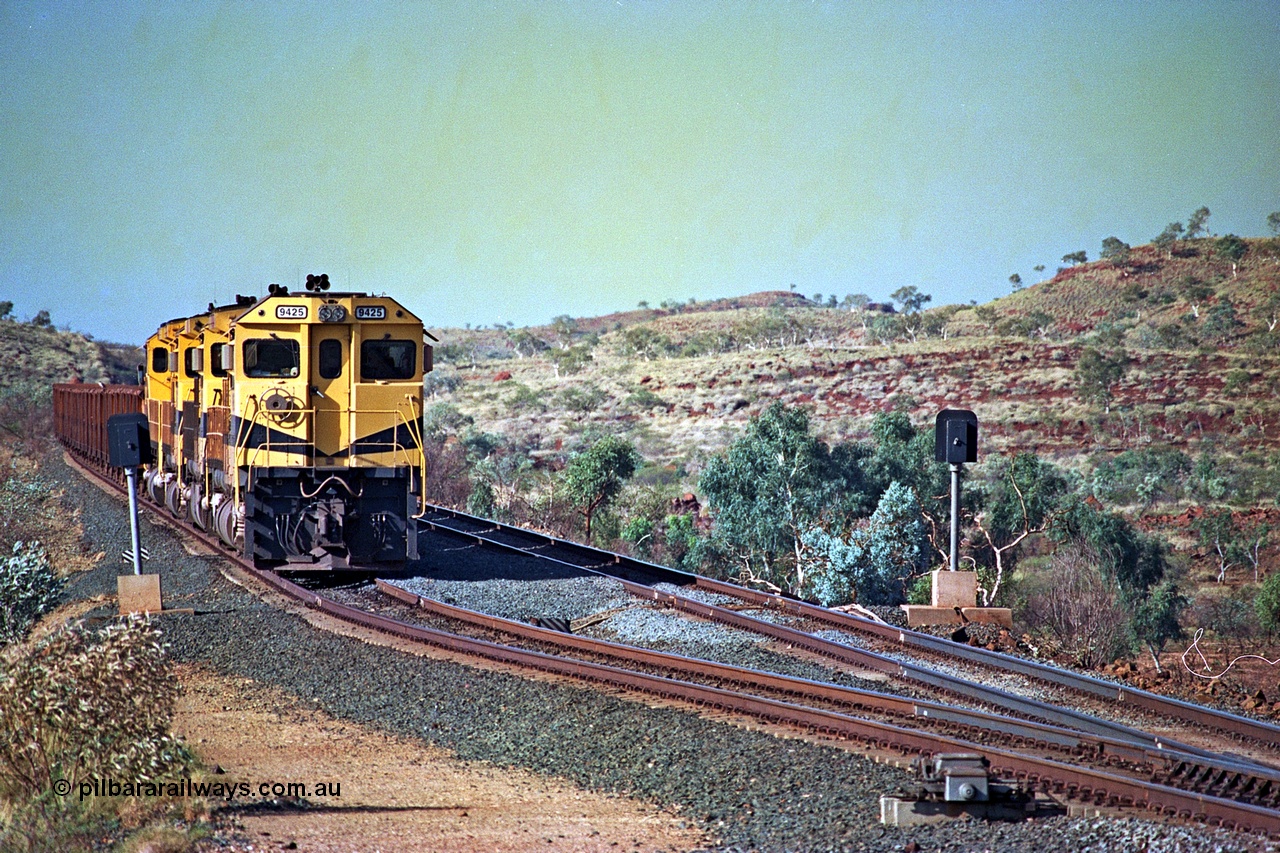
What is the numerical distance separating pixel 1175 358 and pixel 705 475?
3058 cm

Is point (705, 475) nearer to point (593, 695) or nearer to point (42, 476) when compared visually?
point (42, 476)

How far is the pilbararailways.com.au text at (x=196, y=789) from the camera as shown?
753 centimetres

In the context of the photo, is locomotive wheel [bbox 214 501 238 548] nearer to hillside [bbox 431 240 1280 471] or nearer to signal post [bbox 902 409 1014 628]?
signal post [bbox 902 409 1014 628]

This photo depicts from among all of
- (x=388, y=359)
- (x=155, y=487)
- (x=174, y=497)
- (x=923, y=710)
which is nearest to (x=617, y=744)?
(x=923, y=710)

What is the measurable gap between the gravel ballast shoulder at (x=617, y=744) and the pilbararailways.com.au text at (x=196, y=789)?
2.12 ft

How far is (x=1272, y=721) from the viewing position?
32.2ft

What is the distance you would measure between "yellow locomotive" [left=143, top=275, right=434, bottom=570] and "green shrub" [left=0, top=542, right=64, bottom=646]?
225 centimetres

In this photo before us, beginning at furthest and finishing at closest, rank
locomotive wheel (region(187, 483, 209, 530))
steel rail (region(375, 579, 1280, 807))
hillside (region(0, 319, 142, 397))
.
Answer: hillside (region(0, 319, 142, 397))
locomotive wheel (region(187, 483, 209, 530))
steel rail (region(375, 579, 1280, 807))

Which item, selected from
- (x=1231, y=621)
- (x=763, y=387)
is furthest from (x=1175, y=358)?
(x=1231, y=621)

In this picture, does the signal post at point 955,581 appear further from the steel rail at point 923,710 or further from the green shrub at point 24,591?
the green shrub at point 24,591

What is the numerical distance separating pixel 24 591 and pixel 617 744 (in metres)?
8.74

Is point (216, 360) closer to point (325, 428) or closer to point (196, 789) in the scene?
point (325, 428)

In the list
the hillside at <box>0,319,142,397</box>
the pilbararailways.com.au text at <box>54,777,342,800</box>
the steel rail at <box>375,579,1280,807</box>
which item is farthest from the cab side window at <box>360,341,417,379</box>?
the hillside at <box>0,319,142,397</box>

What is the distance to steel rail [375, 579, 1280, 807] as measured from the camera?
25.2 feet
